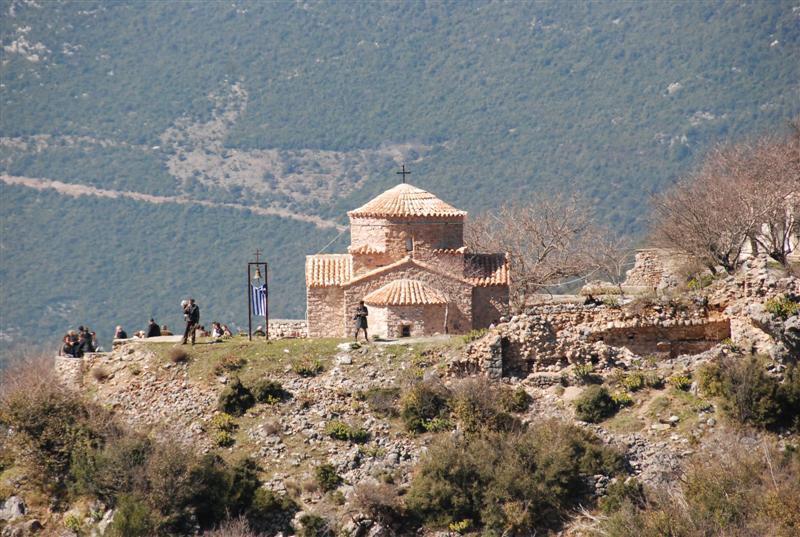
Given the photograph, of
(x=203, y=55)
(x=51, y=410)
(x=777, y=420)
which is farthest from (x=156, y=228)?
(x=777, y=420)

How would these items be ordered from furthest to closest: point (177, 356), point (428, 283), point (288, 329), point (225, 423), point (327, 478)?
point (288, 329) < point (428, 283) < point (177, 356) < point (225, 423) < point (327, 478)

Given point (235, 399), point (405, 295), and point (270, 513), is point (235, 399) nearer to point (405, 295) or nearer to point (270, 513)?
point (270, 513)

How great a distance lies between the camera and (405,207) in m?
63.6

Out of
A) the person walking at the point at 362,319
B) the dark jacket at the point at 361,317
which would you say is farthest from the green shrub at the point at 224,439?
the dark jacket at the point at 361,317

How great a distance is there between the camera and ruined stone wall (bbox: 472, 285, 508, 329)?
62.8 meters

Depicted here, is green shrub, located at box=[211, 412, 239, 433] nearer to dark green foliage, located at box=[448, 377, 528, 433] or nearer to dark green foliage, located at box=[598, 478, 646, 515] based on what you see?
dark green foliage, located at box=[448, 377, 528, 433]

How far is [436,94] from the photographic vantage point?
129375 mm

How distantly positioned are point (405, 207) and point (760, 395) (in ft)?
54.8

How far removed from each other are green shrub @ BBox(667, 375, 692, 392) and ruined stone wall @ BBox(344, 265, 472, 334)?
400 inches

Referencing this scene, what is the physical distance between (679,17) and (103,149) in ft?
134

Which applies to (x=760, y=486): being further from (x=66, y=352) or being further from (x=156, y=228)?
(x=156, y=228)

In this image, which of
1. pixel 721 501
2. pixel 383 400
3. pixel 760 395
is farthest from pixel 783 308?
pixel 383 400

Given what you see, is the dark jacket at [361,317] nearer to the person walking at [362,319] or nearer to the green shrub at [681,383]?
the person walking at [362,319]

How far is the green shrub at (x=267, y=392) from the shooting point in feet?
182
